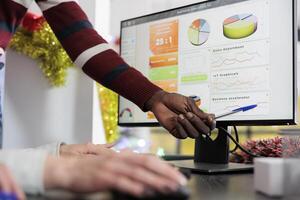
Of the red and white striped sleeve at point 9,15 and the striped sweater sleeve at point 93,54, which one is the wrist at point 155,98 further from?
the red and white striped sleeve at point 9,15

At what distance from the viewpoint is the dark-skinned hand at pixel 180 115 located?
759 millimetres

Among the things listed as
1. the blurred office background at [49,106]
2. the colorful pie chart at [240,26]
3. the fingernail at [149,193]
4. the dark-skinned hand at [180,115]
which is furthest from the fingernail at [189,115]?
the fingernail at [149,193]

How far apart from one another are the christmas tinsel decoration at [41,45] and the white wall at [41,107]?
3 centimetres

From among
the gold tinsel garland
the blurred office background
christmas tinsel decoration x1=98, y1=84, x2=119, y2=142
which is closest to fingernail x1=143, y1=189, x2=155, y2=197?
the blurred office background

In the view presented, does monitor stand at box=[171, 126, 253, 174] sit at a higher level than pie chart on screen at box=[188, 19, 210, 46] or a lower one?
lower

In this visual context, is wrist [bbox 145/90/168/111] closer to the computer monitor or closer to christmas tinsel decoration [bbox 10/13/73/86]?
the computer monitor

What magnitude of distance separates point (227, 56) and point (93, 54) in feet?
0.94

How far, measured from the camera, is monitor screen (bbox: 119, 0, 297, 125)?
0.77 metres

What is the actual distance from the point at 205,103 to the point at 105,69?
234mm

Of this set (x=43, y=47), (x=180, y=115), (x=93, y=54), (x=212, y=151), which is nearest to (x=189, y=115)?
(x=180, y=115)

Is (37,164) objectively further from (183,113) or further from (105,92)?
(105,92)

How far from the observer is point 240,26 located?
84 cm

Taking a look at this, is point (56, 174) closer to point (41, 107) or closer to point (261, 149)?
point (261, 149)

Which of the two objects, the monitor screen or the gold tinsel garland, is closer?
the monitor screen
